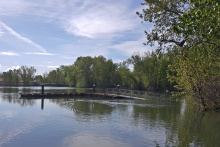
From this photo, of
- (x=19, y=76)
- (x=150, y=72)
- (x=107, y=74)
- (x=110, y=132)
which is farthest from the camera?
(x=19, y=76)

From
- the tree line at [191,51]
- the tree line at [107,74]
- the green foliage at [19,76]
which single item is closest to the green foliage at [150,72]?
the tree line at [107,74]

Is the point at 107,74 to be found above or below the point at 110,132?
above

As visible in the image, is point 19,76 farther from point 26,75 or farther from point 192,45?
point 192,45

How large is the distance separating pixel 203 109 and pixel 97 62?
225 feet

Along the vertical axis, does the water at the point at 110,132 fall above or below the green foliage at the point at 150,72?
below

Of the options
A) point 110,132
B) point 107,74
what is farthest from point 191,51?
point 107,74

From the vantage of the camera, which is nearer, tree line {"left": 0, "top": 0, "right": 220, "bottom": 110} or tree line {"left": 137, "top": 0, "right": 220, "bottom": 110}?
tree line {"left": 0, "top": 0, "right": 220, "bottom": 110}

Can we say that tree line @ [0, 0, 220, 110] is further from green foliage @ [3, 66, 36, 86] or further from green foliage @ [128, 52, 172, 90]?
green foliage @ [3, 66, 36, 86]

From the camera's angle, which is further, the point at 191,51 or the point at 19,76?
the point at 19,76

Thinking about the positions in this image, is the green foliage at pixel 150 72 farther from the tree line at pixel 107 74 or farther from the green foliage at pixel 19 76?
the green foliage at pixel 19 76

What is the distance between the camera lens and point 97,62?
88.2 metres

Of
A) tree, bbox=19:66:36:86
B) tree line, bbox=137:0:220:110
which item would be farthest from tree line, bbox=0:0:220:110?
tree, bbox=19:66:36:86

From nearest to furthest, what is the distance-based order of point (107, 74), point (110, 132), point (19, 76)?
1. point (110, 132)
2. point (107, 74)
3. point (19, 76)

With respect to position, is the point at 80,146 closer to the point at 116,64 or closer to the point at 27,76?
the point at 116,64
